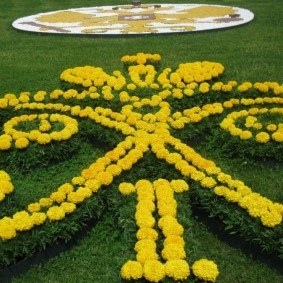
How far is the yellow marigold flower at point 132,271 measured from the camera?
452 cm

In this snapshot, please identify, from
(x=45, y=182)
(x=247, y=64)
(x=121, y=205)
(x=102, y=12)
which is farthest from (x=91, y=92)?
(x=102, y=12)

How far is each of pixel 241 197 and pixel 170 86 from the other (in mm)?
3939

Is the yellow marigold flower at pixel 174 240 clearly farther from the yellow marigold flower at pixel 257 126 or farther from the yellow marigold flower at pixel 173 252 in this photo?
the yellow marigold flower at pixel 257 126

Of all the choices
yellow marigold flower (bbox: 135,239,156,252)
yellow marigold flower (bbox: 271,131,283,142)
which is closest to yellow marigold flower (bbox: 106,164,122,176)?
yellow marigold flower (bbox: 135,239,156,252)

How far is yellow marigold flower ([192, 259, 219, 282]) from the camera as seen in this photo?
452 centimetres

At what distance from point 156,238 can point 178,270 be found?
2.11 ft

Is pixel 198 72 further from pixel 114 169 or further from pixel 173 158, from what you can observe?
pixel 114 169

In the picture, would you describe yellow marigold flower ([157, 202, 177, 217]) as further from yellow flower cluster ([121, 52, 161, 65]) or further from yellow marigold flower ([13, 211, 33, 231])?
yellow flower cluster ([121, 52, 161, 65])

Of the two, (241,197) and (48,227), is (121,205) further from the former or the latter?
(241,197)

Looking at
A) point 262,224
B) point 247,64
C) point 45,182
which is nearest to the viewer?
point 262,224

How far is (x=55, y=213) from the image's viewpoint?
5.54 meters

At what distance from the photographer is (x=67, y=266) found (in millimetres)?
5715

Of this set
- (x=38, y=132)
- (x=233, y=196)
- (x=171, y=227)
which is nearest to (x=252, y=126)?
(x=233, y=196)

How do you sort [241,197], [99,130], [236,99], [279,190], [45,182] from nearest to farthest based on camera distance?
[241,197] < [279,190] < [45,182] < [99,130] < [236,99]
